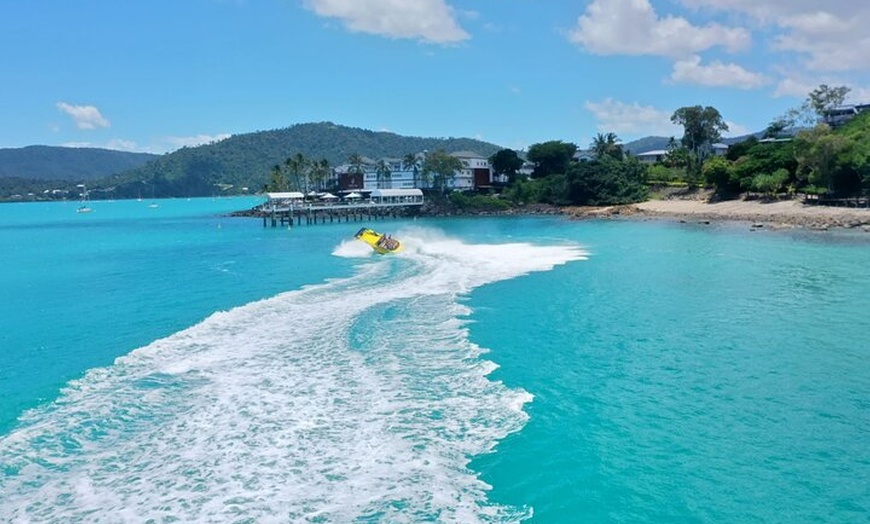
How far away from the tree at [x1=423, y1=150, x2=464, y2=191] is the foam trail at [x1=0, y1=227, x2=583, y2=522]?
84.2 meters

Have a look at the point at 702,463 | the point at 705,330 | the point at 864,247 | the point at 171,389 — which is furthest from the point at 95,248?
the point at 864,247

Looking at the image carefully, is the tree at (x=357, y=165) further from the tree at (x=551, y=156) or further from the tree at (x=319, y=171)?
the tree at (x=551, y=156)

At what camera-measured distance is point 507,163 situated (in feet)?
353

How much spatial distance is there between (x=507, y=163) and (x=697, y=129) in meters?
31.5

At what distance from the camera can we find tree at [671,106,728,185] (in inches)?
3671

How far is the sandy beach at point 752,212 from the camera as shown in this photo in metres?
56.3

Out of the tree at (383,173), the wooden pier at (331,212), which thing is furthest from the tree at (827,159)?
the tree at (383,173)

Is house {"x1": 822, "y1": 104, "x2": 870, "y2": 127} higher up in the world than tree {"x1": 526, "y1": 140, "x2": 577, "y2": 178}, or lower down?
higher up

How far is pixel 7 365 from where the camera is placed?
18.5m

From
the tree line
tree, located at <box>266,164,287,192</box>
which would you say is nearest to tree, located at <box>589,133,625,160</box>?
the tree line

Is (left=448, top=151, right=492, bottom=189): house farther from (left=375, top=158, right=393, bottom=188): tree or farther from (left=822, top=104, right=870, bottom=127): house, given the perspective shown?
(left=822, top=104, right=870, bottom=127): house

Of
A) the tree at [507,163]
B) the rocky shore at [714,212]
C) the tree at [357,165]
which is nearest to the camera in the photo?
the rocky shore at [714,212]

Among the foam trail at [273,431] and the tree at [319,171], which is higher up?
the tree at [319,171]

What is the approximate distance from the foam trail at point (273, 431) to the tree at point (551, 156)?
293 feet
